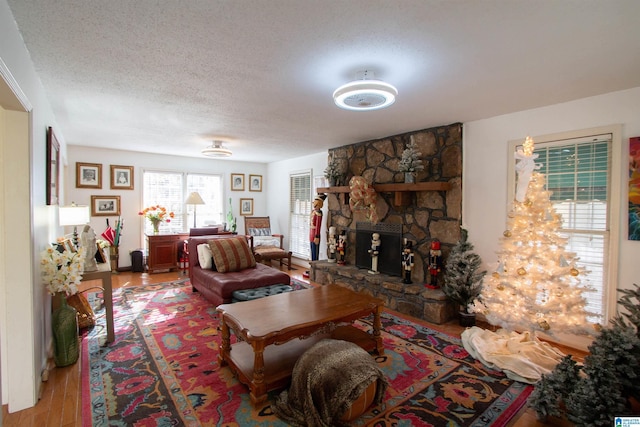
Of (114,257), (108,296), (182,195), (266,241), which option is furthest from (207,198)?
(108,296)

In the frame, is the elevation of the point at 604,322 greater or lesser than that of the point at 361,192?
lesser

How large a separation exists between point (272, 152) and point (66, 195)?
384 cm

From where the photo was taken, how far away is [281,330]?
2.20m

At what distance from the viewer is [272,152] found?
20.2ft

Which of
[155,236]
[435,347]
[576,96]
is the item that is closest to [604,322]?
[435,347]

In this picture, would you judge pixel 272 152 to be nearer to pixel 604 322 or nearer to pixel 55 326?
pixel 55 326

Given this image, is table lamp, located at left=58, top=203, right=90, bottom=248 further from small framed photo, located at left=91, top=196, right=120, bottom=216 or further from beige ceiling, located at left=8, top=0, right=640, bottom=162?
small framed photo, located at left=91, top=196, right=120, bottom=216

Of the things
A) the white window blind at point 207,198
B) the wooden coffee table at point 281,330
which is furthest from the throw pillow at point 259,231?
the wooden coffee table at point 281,330

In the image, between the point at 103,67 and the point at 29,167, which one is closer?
the point at 29,167

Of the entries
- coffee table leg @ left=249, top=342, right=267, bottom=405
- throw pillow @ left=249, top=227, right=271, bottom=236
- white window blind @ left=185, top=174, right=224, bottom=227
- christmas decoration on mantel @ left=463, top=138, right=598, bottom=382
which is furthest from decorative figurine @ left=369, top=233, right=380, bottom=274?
white window blind @ left=185, top=174, right=224, bottom=227

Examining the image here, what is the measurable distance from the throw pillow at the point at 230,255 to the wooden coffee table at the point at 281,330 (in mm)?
1502

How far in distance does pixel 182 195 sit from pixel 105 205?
1.43m

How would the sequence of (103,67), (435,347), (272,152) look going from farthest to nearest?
1. (272,152)
2. (435,347)
3. (103,67)

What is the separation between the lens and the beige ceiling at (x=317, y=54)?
1621 millimetres
